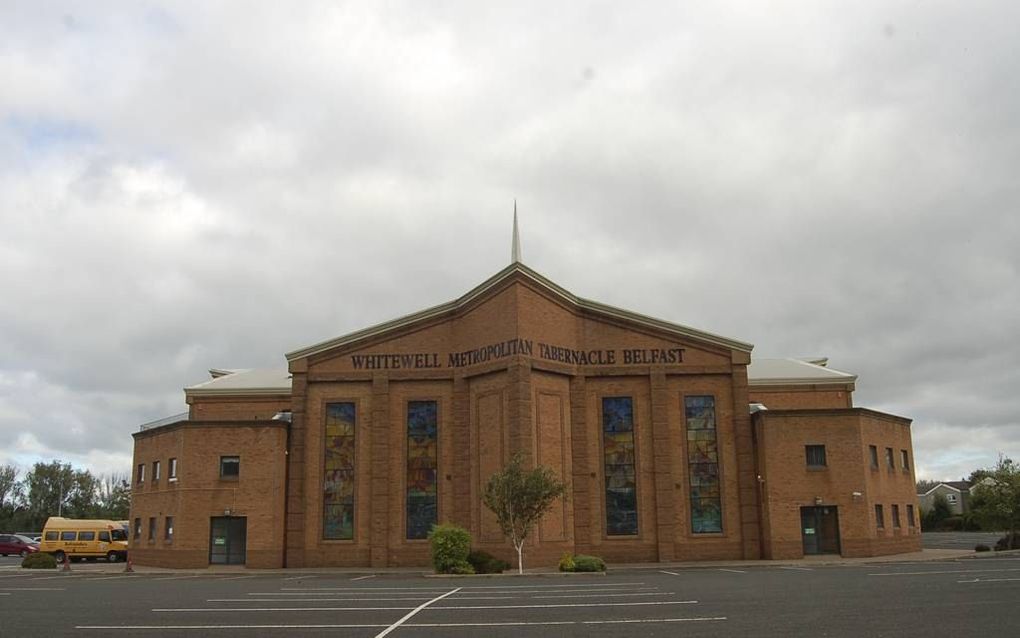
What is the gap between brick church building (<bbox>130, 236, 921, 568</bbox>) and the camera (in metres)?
39.0

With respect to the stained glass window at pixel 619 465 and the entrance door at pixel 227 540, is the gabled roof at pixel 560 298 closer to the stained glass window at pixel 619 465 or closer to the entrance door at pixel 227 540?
the stained glass window at pixel 619 465

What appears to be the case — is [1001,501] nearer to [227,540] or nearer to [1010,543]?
[1010,543]

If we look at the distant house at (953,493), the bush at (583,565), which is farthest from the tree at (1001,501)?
the distant house at (953,493)

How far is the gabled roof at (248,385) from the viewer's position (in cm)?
4800

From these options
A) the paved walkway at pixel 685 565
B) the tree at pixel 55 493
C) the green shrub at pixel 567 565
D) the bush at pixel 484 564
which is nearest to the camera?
the green shrub at pixel 567 565

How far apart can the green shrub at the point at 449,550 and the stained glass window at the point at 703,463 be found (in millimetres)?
12233

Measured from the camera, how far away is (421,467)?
40.5m

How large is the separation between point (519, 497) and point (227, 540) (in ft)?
51.5

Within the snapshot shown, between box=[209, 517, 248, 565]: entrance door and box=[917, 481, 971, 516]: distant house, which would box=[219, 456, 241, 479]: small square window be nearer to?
box=[209, 517, 248, 565]: entrance door

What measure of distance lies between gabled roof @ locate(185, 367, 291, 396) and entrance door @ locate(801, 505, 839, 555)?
89.9ft

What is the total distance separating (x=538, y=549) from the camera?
3650 cm

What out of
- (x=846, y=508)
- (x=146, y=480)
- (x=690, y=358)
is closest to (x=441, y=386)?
(x=690, y=358)

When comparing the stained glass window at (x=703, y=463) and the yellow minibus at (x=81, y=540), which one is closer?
the stained glass window at (x=703, y=463)

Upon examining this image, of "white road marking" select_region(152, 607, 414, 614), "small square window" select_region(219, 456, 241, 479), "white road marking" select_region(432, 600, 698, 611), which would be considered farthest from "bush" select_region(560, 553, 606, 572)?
"small square window" select_region(219, 456, 241, 479)
